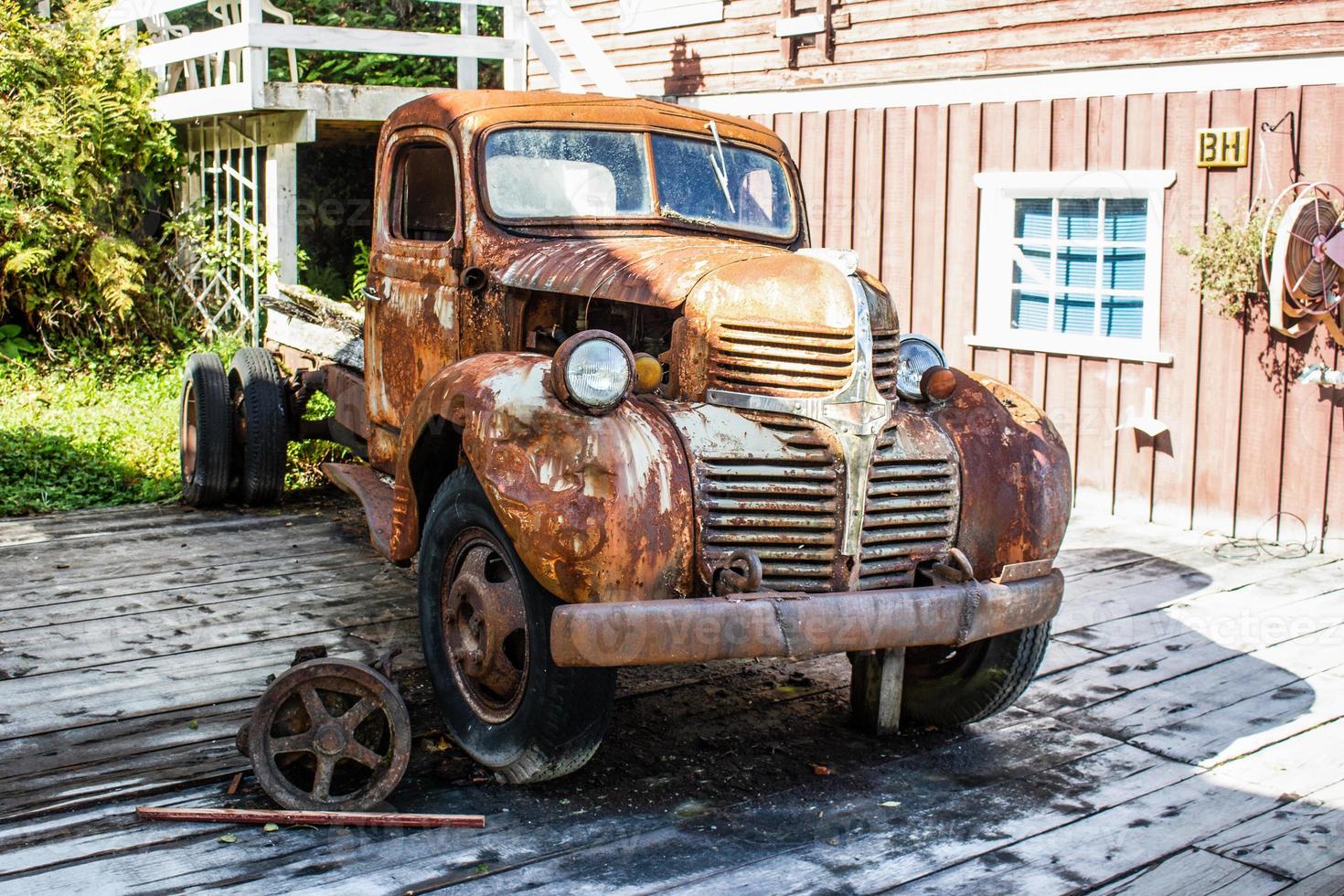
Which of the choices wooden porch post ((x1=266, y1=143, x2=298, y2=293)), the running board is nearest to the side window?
the running board

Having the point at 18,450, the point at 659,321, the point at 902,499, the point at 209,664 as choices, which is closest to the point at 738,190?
the point at 659,321

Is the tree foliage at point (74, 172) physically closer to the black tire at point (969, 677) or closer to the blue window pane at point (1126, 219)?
the blue window pane at point (1126, 219)

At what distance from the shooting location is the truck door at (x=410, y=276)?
5367 mm

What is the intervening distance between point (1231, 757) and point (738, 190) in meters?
2.69

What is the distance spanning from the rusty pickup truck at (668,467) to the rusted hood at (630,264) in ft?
0.04

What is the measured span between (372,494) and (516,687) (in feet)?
5.80

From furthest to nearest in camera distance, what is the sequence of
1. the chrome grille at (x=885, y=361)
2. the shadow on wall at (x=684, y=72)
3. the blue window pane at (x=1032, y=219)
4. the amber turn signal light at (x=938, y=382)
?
the shadow on wall at (x=684, y=72)
the blue window pane at (x=1032, y=219)
the amber turn signal light at (x=938, y=382)
the chrome grille at (x=885, y=361)

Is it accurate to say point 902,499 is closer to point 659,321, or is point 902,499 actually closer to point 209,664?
point 659,321

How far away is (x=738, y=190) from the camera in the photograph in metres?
5.52

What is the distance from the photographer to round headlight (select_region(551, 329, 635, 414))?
12.7 feet

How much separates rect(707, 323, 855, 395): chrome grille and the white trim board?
4.50m

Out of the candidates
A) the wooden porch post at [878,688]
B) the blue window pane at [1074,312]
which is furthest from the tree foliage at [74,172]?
the wooden porch post at [878,688]

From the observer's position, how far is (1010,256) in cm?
891

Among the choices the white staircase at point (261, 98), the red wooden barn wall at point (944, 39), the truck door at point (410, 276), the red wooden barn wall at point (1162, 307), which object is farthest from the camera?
the white staircase at point (261, 98)
